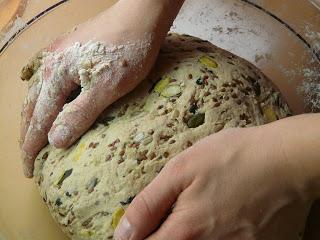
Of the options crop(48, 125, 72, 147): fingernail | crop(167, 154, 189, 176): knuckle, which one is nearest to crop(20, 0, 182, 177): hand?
crop(48, 125, 72, 147): fingernail

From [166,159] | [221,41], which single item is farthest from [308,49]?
[166,159]

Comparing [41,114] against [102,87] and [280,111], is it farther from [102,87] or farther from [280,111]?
[280,111]

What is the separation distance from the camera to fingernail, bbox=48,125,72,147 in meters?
0.89

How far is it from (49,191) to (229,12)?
595 mm

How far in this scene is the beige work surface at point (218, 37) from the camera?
1.15 meters

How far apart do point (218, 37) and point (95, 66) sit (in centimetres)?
45

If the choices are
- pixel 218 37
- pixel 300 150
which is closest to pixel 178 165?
pixel 300 150

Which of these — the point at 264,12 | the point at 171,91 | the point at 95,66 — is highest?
the point at 95,66

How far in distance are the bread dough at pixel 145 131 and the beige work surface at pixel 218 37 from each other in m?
0.23

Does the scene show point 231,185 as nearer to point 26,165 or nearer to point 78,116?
point 78,116

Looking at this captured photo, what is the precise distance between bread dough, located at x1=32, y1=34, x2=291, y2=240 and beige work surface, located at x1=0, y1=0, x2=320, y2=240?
Answer: 9.0 inches

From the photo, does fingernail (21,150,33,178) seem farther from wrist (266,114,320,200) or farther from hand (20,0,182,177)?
wrist (266,114,320,200)

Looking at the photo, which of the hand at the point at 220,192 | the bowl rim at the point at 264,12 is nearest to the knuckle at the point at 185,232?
the hand at the point at 220,192

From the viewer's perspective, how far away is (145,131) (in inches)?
34.3
